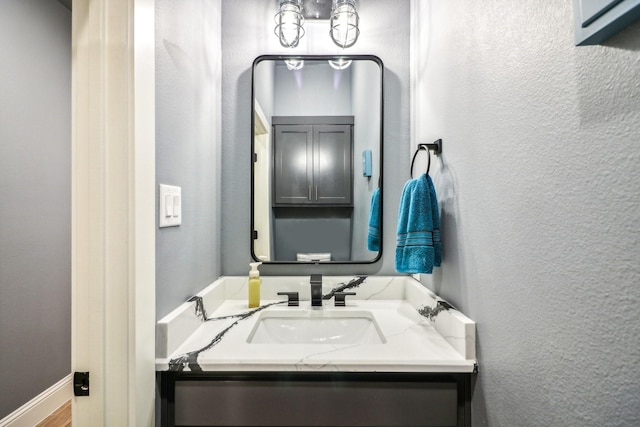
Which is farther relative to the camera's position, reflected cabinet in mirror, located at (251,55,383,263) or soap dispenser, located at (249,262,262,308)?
reflected cabinet in mirror, located at (251,55,383,263)

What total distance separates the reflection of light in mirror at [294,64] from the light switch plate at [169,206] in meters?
0.75

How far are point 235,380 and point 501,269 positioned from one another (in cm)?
71

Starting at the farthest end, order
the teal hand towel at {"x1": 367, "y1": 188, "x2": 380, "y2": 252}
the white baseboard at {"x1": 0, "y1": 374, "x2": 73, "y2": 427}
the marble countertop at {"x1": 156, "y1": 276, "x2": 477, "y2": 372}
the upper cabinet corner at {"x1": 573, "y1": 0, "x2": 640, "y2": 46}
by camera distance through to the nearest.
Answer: the white baseboard at {"x1": 0, "y1": 374, "x2": 73, "y2": 427}
the teal hand towel at {"x1": 367, "y1": 188, "x2": 380, "y2": 252}
the marble countertop at {"x1": 156, "y1": 276, "x2": 477, "y2": 372}
the upper cabinet corner at {"x1": 573, "y1": 0, "x2": 640, "y2": 46}

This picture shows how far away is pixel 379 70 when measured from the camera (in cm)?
133

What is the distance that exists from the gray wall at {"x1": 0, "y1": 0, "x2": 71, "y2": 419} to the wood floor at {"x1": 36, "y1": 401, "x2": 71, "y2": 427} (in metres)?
0.16

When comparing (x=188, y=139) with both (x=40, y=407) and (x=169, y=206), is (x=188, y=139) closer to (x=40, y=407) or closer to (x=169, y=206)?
(x=169, y=206)

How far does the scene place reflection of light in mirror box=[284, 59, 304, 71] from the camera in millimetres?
1303

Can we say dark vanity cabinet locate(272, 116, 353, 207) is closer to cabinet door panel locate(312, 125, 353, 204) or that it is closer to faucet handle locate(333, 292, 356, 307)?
cabinet door panel locate(312, 125, 353, 204)

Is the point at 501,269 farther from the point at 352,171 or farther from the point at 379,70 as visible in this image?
the point at 379,70

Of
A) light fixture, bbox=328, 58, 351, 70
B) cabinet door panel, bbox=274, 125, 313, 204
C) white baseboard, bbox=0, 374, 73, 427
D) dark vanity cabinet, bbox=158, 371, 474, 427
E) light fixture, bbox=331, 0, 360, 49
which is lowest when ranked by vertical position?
white baseboard, bbox=0, 374, 73, 427

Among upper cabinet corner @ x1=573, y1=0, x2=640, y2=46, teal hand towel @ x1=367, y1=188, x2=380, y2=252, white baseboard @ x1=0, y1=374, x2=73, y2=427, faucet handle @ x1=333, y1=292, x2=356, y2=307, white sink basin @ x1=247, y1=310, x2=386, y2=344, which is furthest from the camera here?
white baseboard @ x1=0, y1=374, x2=73, y2=427

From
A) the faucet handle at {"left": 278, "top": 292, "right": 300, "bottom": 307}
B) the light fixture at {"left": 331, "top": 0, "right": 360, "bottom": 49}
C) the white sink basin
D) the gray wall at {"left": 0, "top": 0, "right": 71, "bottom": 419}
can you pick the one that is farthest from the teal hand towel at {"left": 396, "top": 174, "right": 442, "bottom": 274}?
the gray wall at {"left": 0, "top": 0, "right": 71, "bottom": 419}

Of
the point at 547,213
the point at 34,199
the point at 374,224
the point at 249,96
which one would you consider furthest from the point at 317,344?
the point at 34,199

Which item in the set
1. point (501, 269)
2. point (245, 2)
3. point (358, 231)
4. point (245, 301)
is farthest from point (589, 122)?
point (245, 2)
